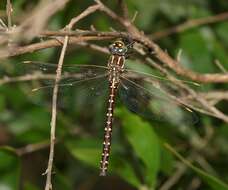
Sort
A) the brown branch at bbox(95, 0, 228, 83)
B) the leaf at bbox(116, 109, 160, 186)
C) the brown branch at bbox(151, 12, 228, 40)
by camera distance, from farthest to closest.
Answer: the brown branch at bbox(151, 12, 228, 40) → the leaf at bbox(116, 109, 160, 186) → the brown branch at bbox(95, 0, 228, 83)

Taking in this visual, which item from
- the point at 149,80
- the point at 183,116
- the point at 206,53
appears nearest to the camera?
the point at 149,80

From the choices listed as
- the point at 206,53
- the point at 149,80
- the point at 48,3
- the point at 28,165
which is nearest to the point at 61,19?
the point at 206,53

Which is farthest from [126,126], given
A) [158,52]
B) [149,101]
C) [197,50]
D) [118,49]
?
[197,50]

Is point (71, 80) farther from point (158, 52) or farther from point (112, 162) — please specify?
point (158, 52)

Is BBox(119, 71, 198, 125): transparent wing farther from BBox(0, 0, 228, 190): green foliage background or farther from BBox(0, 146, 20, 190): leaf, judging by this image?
BBox(0, 146, 20, 190): leaf

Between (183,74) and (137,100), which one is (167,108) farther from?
(183,74)

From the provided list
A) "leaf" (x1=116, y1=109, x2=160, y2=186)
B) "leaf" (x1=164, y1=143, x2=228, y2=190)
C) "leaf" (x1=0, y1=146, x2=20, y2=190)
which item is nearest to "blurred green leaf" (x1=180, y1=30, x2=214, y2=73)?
"leaf" (x1=116, y1=109, x2=160, y2=186)

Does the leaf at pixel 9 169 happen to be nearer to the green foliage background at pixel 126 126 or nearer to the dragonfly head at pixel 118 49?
the green foliage background at pixel 126 126

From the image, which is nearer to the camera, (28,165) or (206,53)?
(206,53)
